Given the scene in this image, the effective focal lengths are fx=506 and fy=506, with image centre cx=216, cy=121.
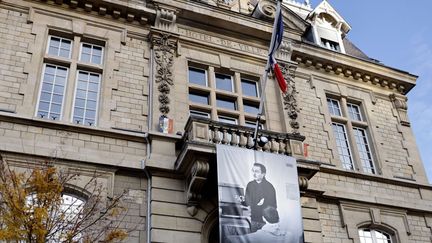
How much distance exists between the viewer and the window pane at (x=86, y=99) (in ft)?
44.5

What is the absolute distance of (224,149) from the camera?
40.9 feet

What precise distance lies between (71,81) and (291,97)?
7015 mm

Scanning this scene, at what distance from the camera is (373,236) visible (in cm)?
1529

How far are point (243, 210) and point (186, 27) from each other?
7.07 m

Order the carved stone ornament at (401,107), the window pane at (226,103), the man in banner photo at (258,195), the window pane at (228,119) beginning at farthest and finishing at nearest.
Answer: the carved stone ornament at (401,107) < the window pane at (226,103) < the window pane at (228,119) < the man in banner photo at (258,195)

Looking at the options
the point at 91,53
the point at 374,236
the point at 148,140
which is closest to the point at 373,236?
the point at 374,236

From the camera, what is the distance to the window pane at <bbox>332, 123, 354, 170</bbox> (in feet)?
54.7

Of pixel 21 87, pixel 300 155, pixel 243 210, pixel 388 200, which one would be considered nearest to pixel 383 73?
pixel 388 200

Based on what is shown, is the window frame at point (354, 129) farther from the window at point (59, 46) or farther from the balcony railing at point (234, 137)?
the window at point (59, 46)

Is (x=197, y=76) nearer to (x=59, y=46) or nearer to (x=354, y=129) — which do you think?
(x=59, y=46)

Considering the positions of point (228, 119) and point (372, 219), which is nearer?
point (372, 219)

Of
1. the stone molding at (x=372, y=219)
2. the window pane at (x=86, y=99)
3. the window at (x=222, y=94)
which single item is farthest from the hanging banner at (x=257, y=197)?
the window pane at (x=86, y=99)

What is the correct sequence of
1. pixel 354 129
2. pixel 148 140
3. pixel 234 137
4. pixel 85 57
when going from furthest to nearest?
pixel 354 129
pixel 85 57
pixel 148 140
pixel 234 137

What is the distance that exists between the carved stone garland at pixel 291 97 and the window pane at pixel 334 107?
174 cm
